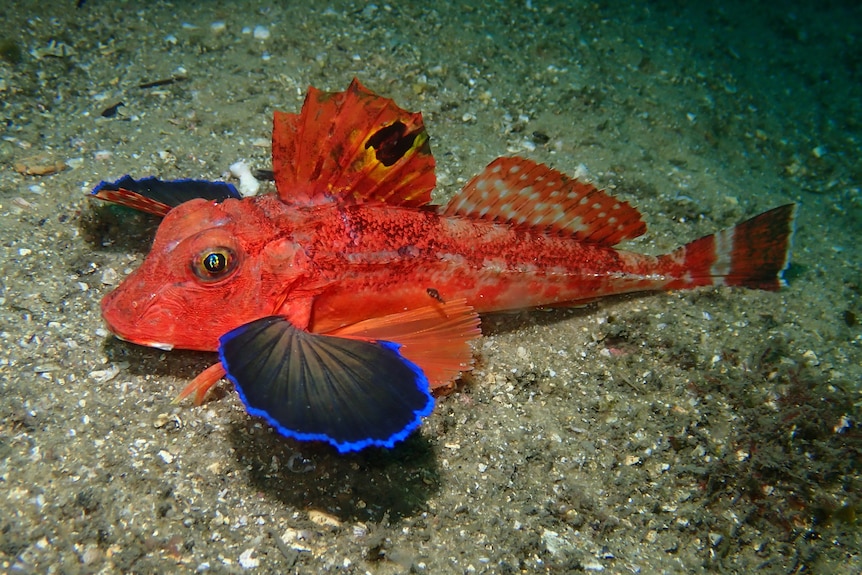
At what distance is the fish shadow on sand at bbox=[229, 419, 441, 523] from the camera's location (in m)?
2.82

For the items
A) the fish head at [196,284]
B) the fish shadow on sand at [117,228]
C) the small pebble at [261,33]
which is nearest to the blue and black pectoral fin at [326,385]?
the fish head at [196,284]

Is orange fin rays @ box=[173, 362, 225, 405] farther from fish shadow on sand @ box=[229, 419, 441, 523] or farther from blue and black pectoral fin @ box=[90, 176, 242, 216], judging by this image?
blue and black pectoral fin @ box=[90, 176, 242, 216]

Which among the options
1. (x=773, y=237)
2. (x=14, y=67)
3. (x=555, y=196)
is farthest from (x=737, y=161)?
(x=14, y=67)

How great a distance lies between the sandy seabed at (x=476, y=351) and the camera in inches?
108

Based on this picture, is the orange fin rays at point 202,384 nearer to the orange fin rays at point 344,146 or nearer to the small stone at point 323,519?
the small stone at point 323,519

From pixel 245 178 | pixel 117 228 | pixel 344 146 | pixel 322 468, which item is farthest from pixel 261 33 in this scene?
pixel 322 468

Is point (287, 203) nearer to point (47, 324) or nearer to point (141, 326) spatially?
point (141, 326)

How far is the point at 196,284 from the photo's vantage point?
2910 millimetres

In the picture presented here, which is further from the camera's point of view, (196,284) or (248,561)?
(196,284)

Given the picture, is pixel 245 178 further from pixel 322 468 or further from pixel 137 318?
pixel 322 468

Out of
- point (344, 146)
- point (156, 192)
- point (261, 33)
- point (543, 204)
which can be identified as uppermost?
point (261, 33)

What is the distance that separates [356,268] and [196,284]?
0.85 metres

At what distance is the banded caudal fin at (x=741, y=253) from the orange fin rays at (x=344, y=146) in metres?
2.08

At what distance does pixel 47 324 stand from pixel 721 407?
13.4ft
